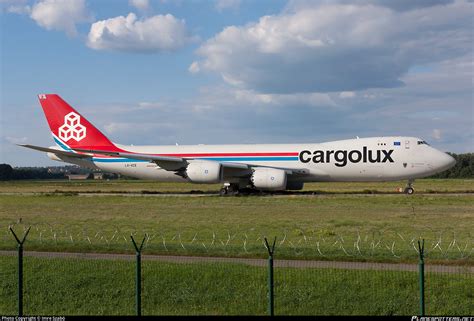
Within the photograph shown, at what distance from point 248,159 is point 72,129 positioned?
1624cm

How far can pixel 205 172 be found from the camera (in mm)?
45875

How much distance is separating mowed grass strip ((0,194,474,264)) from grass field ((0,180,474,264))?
0.12ft

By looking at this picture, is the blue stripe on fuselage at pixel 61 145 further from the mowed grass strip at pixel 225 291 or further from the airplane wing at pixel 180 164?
the mowed grass strip at pixel 225 291

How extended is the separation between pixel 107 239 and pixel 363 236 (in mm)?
9478

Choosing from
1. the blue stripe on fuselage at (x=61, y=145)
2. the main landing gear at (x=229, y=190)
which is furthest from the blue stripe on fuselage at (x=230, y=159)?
the blue stripe on fuselage at (x=61, y=145)

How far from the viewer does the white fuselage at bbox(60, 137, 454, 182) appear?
4494 cm

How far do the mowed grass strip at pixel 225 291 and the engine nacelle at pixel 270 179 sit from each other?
91.6 ft

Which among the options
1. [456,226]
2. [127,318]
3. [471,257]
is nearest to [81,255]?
[127,318]

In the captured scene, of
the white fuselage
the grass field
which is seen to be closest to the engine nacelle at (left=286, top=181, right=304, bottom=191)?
the white fuselage

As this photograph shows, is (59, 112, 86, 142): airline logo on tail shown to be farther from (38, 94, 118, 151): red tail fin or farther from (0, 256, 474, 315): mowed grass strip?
(0, 256, 474, 315): mowed grass strip

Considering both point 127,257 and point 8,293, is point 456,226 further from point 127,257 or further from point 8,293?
point 8,293

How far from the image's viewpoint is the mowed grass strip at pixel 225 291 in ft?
44.7

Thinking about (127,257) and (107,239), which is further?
(107,239)

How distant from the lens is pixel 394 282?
572 inches
